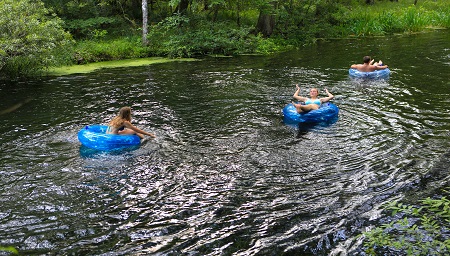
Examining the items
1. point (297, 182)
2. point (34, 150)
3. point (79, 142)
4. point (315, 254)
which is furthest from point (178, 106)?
point (315, 254)

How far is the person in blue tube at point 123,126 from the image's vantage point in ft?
26.4

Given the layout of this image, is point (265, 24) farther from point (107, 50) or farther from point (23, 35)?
point (23, 35)

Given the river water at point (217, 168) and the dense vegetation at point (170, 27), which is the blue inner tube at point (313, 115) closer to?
the river water at point (217, 168)

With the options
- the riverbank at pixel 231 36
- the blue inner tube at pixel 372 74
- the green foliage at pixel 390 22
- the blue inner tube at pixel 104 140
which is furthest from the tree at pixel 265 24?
the blue inner tube at pixel 104 140

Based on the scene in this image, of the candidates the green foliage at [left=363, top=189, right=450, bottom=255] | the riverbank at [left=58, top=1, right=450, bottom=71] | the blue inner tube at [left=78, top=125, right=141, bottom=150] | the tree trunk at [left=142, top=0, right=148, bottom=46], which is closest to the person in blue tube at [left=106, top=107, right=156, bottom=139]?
the blue inner tube at [left=78, top=125, right=141, bottom=150]

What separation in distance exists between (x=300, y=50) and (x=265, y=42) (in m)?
1.78

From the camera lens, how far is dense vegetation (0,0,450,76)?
13320 mm

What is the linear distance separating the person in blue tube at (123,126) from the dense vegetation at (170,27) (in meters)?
6.46

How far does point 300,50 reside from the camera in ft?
65.8

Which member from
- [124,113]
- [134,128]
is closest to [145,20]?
[124,113]

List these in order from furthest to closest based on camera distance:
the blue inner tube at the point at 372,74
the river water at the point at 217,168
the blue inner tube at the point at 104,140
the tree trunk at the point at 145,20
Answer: the tree trunk at the point at 145,20, the blue inner tube at the point at 372,74, the blue inner tube at the point at 104,140, the river water at the point at 217,168

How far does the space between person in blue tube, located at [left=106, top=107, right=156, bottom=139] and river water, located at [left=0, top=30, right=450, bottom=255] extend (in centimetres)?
36

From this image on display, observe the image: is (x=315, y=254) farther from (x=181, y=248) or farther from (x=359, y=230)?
(x=181, y=248)

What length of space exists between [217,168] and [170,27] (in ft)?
52.7
